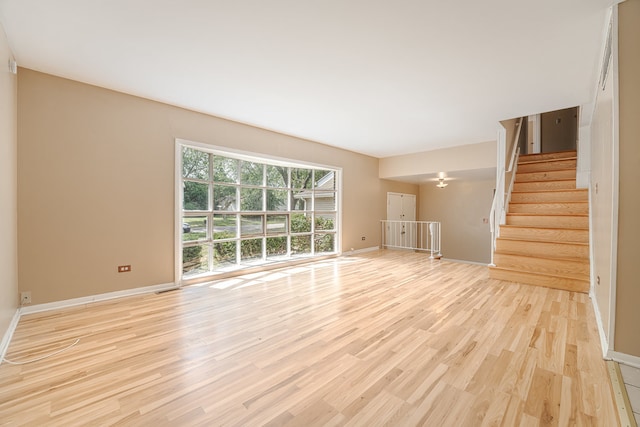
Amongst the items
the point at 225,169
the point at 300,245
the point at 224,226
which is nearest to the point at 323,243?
the point at 300,245

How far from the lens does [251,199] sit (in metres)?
5.12

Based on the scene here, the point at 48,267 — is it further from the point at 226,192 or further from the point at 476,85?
the point at 476,85

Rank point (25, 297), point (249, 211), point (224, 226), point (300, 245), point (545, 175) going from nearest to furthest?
1. point (25, 297)
2. point (224, 226)
3. point (249, 211)
4. point (545, 175)
5. point (300, 245)

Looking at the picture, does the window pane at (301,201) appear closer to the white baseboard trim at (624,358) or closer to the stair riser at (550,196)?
the stair riser at (550,196)

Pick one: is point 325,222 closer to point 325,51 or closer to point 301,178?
point 301,178

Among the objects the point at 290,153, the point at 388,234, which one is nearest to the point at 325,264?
the point at 290,153

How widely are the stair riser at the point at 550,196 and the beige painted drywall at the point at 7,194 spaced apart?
7.16 meters

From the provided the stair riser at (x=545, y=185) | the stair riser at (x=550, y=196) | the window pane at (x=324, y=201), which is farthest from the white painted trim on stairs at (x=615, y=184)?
the window pane at (x=324, y=201)

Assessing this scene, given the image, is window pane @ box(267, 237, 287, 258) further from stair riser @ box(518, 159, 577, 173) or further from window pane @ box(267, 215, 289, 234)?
stair riser @ box(518, 159, 577, 173)

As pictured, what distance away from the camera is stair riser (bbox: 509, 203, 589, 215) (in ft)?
14.6

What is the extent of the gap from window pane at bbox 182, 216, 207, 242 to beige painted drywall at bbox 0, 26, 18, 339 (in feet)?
5.73

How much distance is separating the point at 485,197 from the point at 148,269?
865 cm

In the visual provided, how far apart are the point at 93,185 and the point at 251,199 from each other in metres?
2.35

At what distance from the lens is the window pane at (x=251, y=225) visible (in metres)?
5.00
